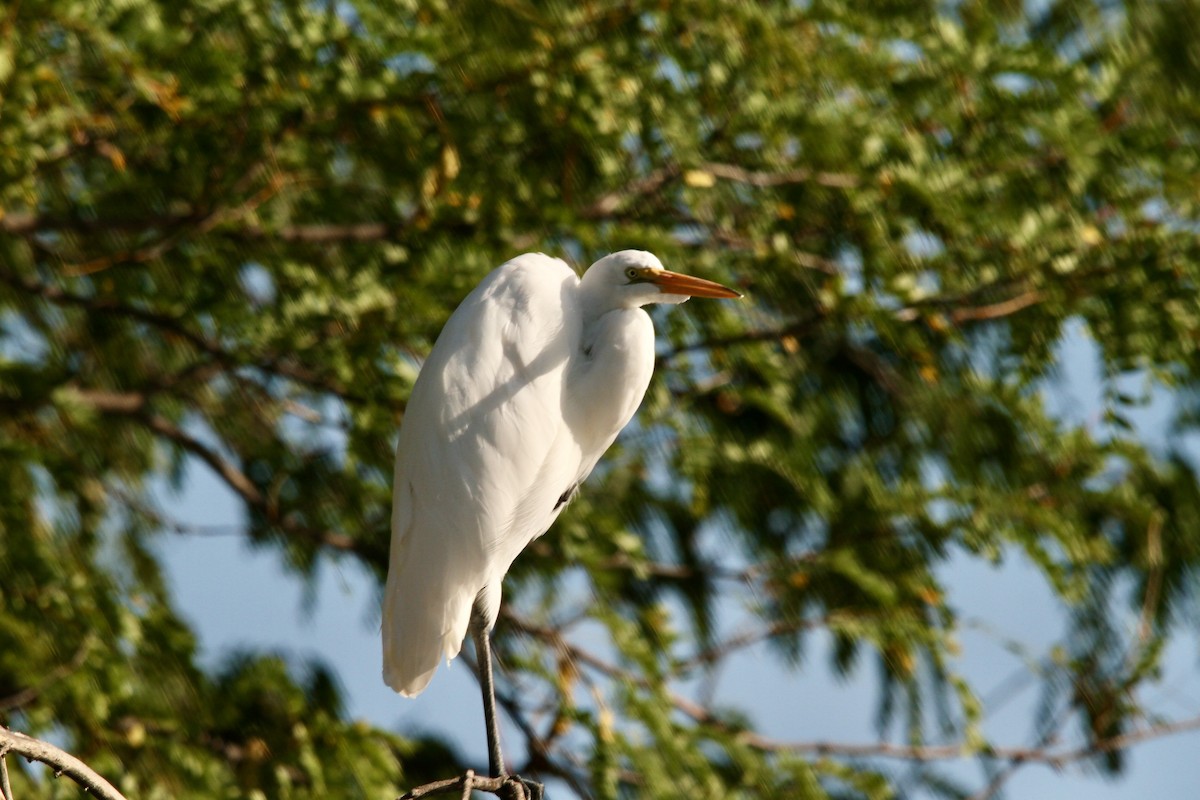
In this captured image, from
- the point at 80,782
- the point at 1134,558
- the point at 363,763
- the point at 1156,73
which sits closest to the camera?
the point at 80,782

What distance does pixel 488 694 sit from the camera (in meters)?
2.20

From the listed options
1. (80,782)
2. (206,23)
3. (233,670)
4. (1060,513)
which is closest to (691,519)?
(1060,513)

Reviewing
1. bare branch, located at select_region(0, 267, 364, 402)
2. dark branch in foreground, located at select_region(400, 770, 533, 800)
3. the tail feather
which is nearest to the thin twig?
dark branch in foreground, located at select_region(400, 770, 533, 800)

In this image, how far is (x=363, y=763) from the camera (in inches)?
115

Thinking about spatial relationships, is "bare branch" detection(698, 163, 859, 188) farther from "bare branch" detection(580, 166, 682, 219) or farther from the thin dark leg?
the thin dark leg

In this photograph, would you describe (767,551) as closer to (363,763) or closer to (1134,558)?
(1134,558)

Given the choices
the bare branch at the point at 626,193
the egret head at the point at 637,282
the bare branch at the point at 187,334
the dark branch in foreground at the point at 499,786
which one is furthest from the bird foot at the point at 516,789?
the bare branch at the point at 626,193

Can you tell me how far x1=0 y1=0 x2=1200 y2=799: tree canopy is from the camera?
2.86 meters

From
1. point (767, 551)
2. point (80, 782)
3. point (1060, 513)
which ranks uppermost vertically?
point (767, 551)

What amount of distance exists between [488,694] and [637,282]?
25.9 inches

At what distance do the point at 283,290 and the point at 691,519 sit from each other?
5.02 feet

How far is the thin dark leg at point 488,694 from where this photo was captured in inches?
84.7

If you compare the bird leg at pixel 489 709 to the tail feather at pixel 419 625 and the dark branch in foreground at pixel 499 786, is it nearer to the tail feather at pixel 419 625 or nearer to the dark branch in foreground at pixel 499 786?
the dark branch in foreground at pixel 499 786

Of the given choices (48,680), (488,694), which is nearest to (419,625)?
(488,694)
